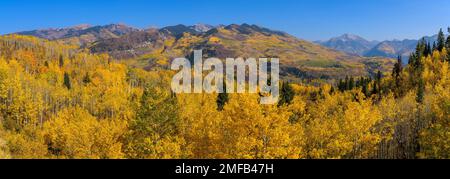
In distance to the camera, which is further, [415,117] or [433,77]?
[433,77]

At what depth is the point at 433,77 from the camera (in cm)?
13338

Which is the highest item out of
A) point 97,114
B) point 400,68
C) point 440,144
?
point 400,68

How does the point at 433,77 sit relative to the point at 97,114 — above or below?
above
